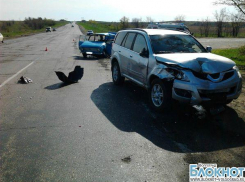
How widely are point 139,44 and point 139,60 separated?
564 mm

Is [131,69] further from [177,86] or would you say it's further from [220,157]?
[220,157]

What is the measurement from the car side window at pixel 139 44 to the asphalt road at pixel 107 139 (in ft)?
4.49

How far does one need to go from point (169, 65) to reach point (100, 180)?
3.03 metres

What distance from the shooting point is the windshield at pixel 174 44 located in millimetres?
6105

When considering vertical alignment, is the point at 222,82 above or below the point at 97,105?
above

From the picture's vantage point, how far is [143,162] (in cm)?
350

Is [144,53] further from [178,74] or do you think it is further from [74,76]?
[74,76]

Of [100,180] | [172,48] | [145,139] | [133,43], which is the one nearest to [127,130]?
[145,139]

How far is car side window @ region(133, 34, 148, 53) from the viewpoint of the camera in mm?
6506

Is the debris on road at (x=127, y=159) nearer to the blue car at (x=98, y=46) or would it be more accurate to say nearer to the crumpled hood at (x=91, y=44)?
the blue car at (x=98, y=46)

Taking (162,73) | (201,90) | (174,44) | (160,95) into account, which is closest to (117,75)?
(174,44)

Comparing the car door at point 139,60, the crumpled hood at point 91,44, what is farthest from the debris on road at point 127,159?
the crumpled hood at point 91,44

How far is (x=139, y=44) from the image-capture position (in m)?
6.74

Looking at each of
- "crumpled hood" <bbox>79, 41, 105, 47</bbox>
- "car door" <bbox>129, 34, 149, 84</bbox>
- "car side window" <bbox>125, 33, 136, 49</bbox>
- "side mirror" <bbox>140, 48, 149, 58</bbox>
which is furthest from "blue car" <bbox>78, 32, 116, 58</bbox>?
"side mirror" <bbox>140, 48, 149, 58</bbox>
